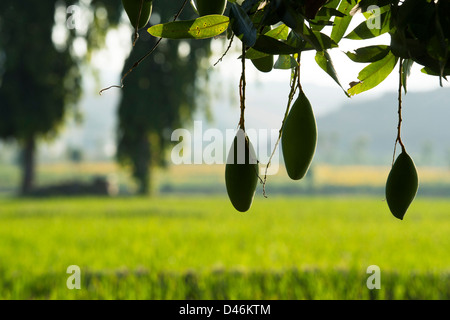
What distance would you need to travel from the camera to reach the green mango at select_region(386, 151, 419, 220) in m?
0.53

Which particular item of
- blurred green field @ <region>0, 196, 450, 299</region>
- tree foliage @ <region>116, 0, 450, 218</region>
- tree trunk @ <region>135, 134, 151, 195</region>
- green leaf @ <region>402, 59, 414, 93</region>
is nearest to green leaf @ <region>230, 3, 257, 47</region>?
tree foliage @ <region>116, 0, 450, 218</region>

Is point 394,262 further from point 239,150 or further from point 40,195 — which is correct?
point 40,195

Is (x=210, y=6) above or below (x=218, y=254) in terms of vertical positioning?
above

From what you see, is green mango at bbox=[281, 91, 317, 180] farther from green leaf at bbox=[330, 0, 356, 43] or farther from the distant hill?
the distant hill

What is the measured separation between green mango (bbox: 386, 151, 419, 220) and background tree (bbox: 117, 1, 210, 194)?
9.34 metres

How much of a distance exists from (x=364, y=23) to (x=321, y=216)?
24.3ft

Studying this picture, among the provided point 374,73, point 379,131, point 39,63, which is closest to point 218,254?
point 374,73

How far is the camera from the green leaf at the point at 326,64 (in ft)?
1.56

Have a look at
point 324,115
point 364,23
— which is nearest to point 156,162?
point 364,23

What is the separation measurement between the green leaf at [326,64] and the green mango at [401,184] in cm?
10

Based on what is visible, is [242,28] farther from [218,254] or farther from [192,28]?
[218,254]

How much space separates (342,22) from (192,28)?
165 millimetres

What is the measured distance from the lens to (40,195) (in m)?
14.4

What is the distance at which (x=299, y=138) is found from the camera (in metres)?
0.50
